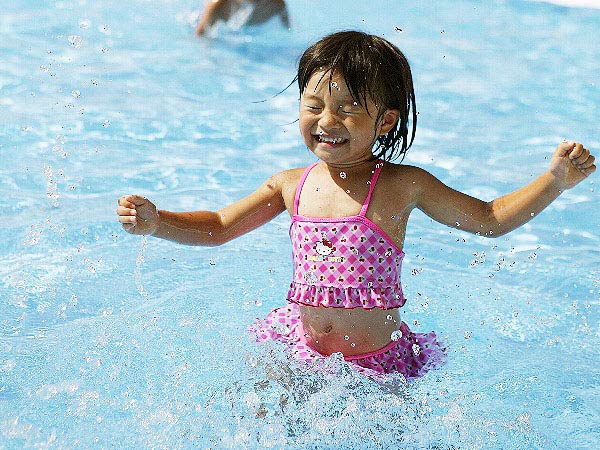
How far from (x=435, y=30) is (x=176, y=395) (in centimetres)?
556

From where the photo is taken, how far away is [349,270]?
2881 millimetres

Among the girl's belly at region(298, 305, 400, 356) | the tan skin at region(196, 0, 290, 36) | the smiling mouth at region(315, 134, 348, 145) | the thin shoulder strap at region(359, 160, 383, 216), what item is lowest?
the tan skin at region(196, 0, 290, 36)

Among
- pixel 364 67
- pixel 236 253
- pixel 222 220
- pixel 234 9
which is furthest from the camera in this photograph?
pixel 234 9

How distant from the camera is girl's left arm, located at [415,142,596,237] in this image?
278 centimetres

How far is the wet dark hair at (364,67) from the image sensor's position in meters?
2.78

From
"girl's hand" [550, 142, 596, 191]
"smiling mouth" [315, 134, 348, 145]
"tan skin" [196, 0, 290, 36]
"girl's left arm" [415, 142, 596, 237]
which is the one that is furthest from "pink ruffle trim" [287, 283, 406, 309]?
"tan skin" [196, 0, 290, 36]

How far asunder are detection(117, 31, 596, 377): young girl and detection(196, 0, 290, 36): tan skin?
479 cm

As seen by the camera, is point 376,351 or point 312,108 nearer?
point 312,108

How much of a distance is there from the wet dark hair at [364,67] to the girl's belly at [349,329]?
21.5 inches

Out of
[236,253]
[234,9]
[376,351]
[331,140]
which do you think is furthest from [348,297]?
[234,9]

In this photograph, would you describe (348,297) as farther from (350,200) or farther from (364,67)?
(364,67)

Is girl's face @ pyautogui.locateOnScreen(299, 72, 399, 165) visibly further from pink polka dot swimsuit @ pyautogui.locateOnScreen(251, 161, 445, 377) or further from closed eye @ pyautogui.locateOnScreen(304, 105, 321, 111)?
pink polka dot swimsuit @ pyautogui.locateOnScreen(251, 161, 445, 377)

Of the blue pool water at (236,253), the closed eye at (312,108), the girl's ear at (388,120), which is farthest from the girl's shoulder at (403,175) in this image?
the blue pool water at (236,253)

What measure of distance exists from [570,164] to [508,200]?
21 cm
